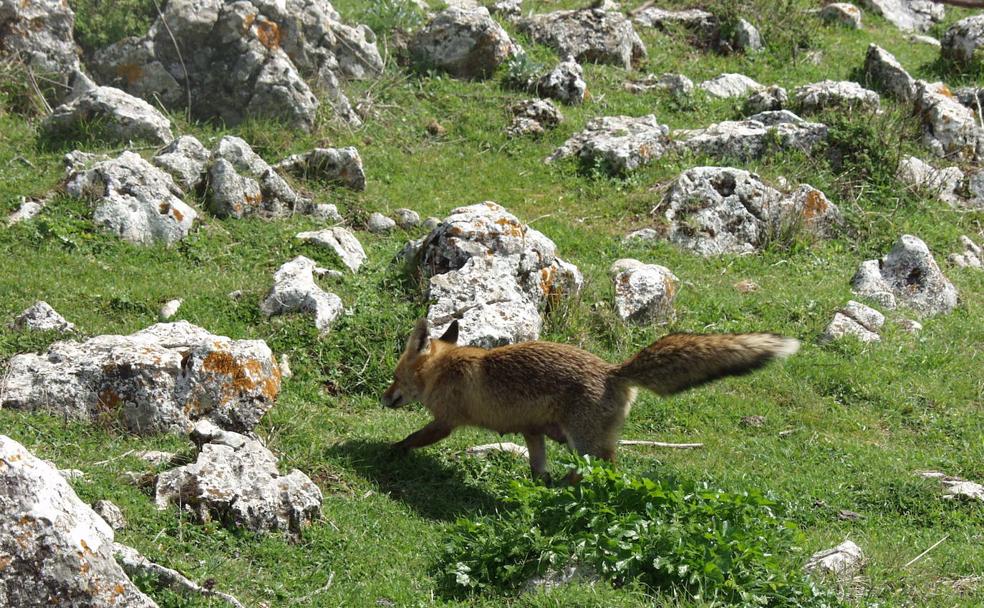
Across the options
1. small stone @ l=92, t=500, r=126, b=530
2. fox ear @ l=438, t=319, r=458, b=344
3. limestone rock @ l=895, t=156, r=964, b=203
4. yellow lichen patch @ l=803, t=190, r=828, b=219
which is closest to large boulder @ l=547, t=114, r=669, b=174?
yellow lichen patch @ l=803, t=190, r=828, b=219

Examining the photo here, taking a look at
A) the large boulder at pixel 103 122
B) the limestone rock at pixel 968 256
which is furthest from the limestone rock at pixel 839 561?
the large boulder at pixel 103 122

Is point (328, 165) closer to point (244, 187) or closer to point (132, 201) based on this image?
point (244, 187)

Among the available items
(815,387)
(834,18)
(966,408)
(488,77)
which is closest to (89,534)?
(815,387)

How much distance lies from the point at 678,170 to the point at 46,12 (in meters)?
10.3

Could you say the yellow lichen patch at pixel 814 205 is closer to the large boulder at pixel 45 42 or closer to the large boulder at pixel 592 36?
the large boulder at pixel 592 36

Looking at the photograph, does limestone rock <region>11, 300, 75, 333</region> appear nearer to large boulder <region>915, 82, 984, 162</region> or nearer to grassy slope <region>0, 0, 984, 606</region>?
grassy slope <region>0, 0, 984, 606</region>

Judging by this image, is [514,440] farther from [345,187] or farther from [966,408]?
[345,187]

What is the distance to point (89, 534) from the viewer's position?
5.94m

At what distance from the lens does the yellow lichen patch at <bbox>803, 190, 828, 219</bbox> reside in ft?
52.6

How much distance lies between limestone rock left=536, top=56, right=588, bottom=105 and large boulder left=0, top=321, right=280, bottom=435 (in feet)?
36.1

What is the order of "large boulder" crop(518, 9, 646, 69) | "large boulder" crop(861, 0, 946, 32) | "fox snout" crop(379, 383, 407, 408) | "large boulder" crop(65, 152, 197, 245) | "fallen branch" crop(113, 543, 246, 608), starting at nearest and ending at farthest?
"fallen branch" crop(113, 543, 246, 608) < "fox snout" crop(379, 383, 407, 408) < "large boulder" crop(65, 152, 197, 245) < "large boulder" crop(518, 9, 646, 69) < "large boulder" crop(861, 0, 946, 32)

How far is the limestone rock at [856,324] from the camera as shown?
12867 mm

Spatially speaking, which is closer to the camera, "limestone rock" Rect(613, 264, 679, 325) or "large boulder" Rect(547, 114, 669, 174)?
"limestone rock" Rect(613, 264, 679, 325)

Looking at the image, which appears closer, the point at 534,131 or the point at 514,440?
the point at 514,440
